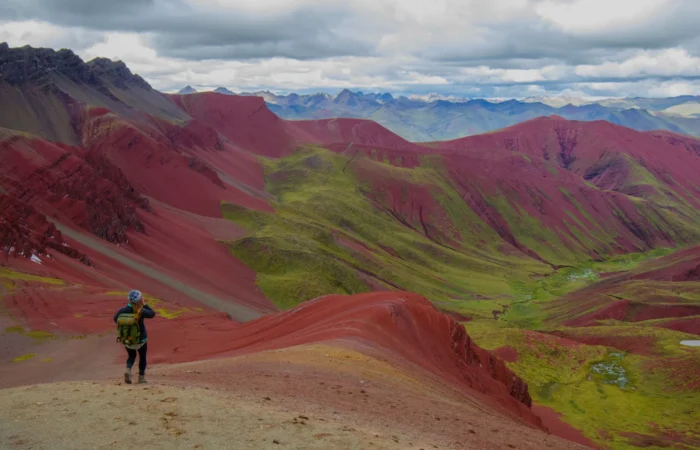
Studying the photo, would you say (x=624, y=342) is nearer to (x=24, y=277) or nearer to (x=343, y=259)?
(x=343, y=259)

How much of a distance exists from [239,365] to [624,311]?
126 m

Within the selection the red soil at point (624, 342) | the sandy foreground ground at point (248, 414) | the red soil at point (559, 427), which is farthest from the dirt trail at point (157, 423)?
the red soil at point (624, 342)

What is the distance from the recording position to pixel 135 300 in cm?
1914

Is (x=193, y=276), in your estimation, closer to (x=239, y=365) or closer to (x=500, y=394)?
(x=500, y=394)

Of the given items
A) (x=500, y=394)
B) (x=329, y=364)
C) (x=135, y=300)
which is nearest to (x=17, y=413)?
(x=135, y=300)

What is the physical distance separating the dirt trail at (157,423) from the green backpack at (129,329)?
5.36 ft

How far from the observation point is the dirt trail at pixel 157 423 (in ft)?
48.1

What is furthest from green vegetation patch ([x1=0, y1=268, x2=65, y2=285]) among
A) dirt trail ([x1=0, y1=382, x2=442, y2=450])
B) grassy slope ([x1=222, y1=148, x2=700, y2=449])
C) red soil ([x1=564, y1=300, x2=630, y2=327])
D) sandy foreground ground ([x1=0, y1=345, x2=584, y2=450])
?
red soil ([x1=564, y1=300, x2=630, y2=327])

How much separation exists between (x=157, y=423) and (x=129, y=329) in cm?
465

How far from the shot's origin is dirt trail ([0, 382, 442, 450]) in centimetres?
1467

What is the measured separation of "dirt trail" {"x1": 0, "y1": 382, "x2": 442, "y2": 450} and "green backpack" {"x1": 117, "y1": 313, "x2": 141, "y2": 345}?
1633 millimetres

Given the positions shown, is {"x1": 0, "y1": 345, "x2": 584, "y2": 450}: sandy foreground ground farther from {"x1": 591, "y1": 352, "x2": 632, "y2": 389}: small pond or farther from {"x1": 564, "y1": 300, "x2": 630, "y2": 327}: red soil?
{"x1": 564, "y1": 300, "x2": 630, "y2": 327}: red soil

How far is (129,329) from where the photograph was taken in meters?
19.4

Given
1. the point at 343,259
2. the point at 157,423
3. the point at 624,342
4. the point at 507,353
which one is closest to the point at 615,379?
the point at 507,353
